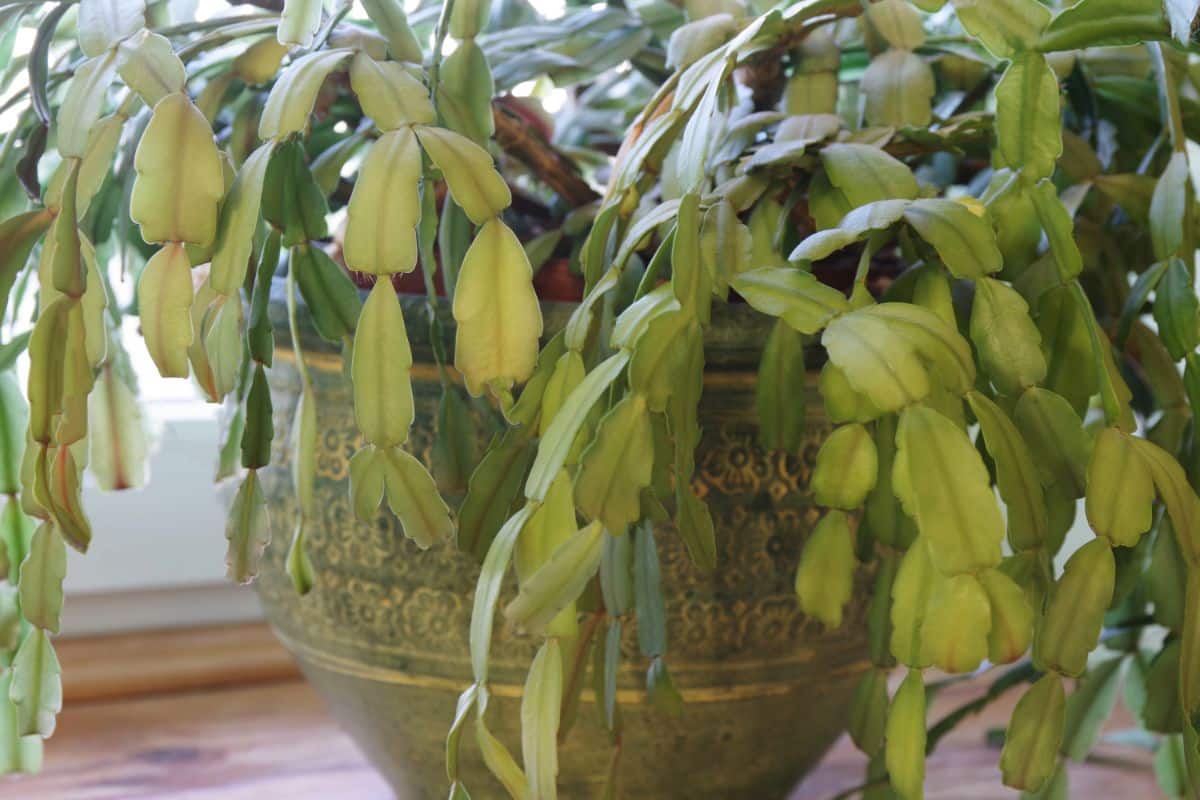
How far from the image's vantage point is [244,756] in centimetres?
88

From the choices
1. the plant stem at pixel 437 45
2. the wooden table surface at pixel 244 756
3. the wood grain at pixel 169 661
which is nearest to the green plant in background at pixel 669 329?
the plant stem at pixel 437 45

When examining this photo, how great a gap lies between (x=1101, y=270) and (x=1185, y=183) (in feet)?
0.42

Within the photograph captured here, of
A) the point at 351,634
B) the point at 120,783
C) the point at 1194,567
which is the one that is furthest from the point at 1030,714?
the point at 120,783

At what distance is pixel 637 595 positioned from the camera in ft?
1.64

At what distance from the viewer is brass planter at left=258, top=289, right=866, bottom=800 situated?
577 mm

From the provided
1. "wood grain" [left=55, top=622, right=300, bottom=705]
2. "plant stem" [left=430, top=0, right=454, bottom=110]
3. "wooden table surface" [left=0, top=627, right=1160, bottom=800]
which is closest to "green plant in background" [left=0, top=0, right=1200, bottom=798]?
"plant stem" [left=430, top=0, right=454, bottom=110]

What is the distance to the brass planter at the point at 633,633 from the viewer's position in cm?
58

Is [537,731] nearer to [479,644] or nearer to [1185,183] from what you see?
[479,644]

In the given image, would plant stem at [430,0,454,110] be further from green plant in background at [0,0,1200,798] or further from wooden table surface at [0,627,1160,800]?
wooden table surface at [0,627,1160,800]

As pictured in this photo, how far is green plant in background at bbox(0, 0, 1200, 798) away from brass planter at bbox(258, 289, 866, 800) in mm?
33

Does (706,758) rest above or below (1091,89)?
below

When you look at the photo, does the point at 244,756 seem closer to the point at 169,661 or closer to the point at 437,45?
the point at 169,661

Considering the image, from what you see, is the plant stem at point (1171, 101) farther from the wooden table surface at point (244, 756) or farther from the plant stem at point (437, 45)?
the wooden table surface at point (244, 756)

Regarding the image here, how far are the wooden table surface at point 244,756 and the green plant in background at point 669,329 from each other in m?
0.28
